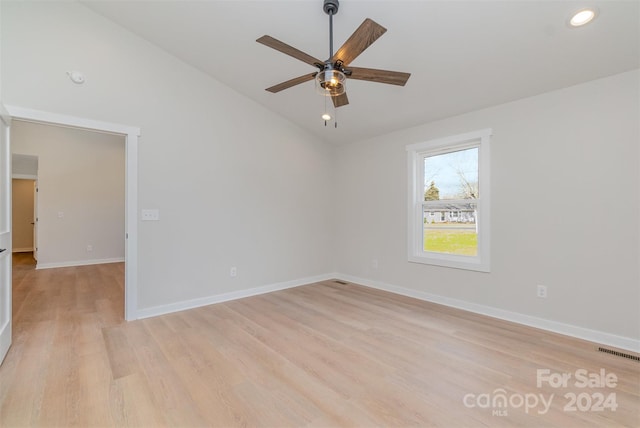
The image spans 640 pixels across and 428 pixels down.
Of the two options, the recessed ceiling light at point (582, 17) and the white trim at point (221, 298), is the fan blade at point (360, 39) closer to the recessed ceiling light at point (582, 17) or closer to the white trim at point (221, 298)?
the recessed ceiling light at point (582, 17)

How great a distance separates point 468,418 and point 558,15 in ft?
9.35

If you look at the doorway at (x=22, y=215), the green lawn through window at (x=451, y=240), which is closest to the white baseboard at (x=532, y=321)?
the green lawn through window at (x=451, y=240)

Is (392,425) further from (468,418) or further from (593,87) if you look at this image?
(593,87)

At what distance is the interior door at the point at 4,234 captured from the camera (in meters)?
2.35

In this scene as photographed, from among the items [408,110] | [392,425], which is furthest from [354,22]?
[392,425]

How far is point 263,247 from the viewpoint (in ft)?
14.3

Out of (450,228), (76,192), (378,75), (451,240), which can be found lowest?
(451,240)

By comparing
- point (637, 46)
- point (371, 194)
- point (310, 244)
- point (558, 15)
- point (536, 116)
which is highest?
point (558, 15)

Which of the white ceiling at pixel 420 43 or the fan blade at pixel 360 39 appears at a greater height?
the white ceiling at pixel 420 43

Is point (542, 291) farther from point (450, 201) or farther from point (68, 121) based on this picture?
point (68, 121)

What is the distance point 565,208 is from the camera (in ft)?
9.30

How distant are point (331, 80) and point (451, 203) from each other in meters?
2.53

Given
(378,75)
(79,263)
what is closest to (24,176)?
(79,263)

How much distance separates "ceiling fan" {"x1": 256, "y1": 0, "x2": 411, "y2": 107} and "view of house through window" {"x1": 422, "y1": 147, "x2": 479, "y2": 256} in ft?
6.34
